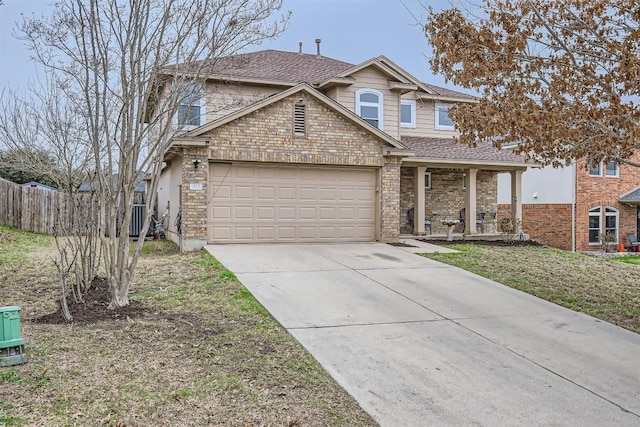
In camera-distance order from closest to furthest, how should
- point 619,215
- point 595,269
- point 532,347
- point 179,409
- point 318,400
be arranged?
point 179,409 → point 318,400 → point 532,347 → point 595,269 → point 619,215

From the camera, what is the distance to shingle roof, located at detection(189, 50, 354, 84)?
680 inches

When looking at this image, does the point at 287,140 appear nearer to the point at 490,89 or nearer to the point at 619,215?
the point at 490,89

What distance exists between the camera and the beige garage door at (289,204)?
13.9 metres

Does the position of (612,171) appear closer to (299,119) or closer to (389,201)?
(389,201)

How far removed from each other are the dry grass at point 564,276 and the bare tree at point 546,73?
236 centimetres

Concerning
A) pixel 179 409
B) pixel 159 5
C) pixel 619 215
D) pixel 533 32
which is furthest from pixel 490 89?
pixel 619 215

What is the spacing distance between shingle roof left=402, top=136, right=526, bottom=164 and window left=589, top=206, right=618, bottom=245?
24.6ft

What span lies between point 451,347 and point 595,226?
2091cm

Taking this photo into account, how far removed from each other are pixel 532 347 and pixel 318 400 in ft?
10.2

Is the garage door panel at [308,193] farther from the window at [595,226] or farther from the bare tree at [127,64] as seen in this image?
the window at [595,226]

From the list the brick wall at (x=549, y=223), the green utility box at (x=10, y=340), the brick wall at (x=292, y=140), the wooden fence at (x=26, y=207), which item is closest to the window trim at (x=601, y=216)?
the brick wall at (x=549, y=223)

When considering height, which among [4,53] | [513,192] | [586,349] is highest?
[4,53]

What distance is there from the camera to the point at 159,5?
24.8ft

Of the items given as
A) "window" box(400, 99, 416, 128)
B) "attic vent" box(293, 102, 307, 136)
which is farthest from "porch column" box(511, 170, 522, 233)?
"attic vent" box(293, 102, 307, 136)
